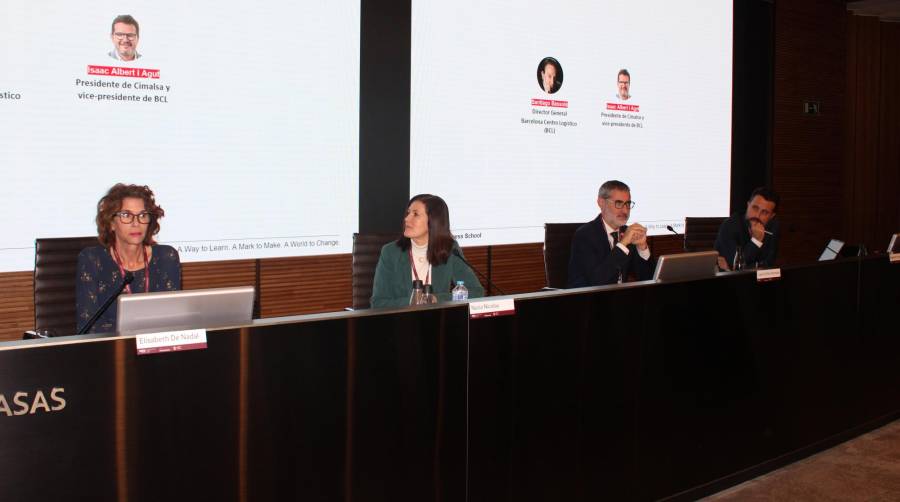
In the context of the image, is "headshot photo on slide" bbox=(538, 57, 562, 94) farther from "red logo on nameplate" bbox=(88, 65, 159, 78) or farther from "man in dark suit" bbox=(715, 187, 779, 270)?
"red logo on nameplate" bbox=(88, 65, 159, 78)

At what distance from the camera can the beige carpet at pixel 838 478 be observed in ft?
10.8

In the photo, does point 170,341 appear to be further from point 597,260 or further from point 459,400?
point 597,260

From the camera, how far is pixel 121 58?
3801 mm

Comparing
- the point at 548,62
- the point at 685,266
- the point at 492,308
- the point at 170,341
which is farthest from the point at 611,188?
the point at 170,341

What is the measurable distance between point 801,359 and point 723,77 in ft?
11.6

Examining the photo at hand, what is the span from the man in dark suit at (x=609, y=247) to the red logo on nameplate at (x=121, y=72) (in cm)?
212

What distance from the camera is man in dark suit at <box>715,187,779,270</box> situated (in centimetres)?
473

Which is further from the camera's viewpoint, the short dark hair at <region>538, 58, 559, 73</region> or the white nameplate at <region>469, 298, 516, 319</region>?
the short dark hair at <region>538, 58, 559, 73</region>

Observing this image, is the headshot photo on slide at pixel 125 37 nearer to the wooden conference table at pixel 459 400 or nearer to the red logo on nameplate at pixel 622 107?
the wooden conference table at pixel 459 400

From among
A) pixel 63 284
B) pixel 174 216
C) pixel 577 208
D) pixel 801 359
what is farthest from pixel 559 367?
pixel 577 208

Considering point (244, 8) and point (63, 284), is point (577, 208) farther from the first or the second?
point (63, 284)

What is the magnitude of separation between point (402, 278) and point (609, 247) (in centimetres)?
107

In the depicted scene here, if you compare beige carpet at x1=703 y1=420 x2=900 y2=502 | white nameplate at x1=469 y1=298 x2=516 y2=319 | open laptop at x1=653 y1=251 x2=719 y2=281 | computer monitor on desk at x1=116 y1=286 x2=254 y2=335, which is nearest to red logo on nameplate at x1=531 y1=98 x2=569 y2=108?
open laptop at x1=653 y1=251 x2=719 y2=281

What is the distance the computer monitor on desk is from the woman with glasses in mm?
1275
